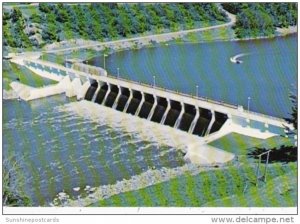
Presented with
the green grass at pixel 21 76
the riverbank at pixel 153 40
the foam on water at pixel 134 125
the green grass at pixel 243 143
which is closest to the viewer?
the green grass at pixel 243 143

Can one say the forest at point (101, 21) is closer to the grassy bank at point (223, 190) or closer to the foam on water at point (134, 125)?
the foam on water at point (134, 125)

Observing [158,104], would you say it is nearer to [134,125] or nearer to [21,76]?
[134,125]

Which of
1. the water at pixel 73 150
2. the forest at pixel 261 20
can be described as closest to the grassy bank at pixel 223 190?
the water at pixel 73 150

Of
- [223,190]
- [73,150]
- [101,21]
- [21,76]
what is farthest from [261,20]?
[223,190]

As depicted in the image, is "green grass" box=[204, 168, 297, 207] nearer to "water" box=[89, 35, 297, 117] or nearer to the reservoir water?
the reservoir water

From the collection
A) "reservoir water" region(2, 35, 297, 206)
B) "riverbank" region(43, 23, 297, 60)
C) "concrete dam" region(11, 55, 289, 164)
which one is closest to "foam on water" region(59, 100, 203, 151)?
"reservoir water" region(2, 35, 297, 206)
